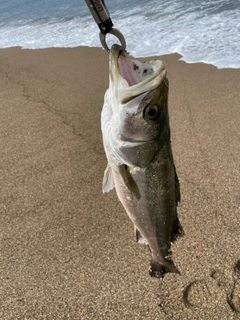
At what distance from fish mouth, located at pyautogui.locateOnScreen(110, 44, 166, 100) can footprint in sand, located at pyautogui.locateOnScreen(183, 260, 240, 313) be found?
6.75 ft

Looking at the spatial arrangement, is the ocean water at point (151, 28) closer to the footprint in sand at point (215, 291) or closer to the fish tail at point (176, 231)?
the footprint in sand at point (215, 291)

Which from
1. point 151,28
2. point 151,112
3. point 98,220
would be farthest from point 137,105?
point 151,28

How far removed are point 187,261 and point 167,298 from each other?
45cm

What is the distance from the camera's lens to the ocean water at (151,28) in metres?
8.68

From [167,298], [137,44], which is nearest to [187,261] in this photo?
[167,298]

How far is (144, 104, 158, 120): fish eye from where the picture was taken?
2064mm

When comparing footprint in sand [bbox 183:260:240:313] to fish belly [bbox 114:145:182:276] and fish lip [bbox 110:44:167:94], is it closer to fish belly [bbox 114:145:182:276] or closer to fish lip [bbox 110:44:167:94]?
fish belly [bbox 114:145:182:276]

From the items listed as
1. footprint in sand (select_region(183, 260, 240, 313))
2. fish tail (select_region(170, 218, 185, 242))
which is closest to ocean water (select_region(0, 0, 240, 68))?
footprint in sand (select_region(183, 260, 240, 313))

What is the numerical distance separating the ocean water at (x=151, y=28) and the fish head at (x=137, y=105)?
589 cm

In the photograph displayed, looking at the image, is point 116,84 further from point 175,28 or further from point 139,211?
point 175,28

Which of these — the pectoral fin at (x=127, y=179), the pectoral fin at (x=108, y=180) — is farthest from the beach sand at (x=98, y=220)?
the pectoral fin at (x=127, y=179)

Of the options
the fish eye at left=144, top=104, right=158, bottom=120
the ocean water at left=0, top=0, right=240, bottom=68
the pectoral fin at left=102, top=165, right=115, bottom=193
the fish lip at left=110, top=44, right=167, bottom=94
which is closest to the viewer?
the fish lip at left=110, top=44, right=167, bottom=94

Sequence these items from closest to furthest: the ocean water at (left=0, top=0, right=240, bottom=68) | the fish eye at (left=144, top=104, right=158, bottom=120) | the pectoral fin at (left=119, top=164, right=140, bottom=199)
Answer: the fish eye at (left=144, top=104, right=158, bottom=120), the pectoral fin at (left=119, top=164, right=140, bottom=199), the ocean water at (left=0, top=0, right=240, bottom=68)

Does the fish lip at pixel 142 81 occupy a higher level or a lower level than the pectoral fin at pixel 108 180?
higher
